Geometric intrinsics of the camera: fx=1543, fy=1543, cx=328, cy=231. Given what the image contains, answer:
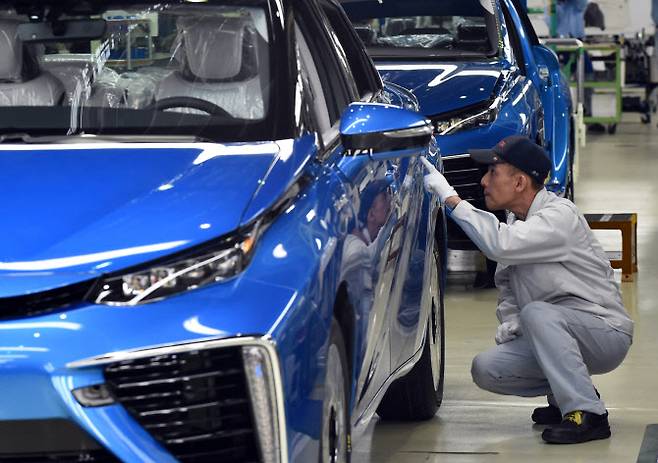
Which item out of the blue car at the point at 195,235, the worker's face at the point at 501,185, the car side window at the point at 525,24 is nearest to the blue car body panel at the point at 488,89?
the car side window at the point at 525,24

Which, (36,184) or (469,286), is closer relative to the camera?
(36,184)

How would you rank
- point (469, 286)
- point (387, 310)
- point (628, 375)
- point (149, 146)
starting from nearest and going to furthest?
point (149, 146) < point (387, 310) < point (628, 375) < point (469, 286)

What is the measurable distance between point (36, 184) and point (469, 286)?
5861 mm

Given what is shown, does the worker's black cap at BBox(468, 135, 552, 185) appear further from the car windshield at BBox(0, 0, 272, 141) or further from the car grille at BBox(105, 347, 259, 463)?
the car grille at BBox(105, 347, 259, 463)

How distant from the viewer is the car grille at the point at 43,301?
325cm

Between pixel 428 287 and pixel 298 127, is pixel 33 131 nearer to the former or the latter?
pixel 298 127

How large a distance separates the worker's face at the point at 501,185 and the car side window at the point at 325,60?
1.16m

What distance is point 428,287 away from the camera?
18.6ft

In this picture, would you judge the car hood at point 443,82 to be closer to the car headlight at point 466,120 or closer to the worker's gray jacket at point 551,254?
the car headlight at point 466,120

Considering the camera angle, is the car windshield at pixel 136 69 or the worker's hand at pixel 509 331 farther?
the worker's hand at pixel 509 331

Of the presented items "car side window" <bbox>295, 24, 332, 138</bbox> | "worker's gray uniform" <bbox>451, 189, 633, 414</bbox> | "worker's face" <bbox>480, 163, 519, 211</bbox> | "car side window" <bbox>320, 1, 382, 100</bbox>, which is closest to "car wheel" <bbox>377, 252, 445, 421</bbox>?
"worker's gray uniform" <bbox>451, 189, 633, 414</bbox>

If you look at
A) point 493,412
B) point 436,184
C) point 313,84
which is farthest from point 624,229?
point 313,84

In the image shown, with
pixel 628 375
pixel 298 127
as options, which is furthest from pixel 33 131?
pixel 628 375

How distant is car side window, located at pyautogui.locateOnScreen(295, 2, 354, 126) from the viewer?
465 cm
